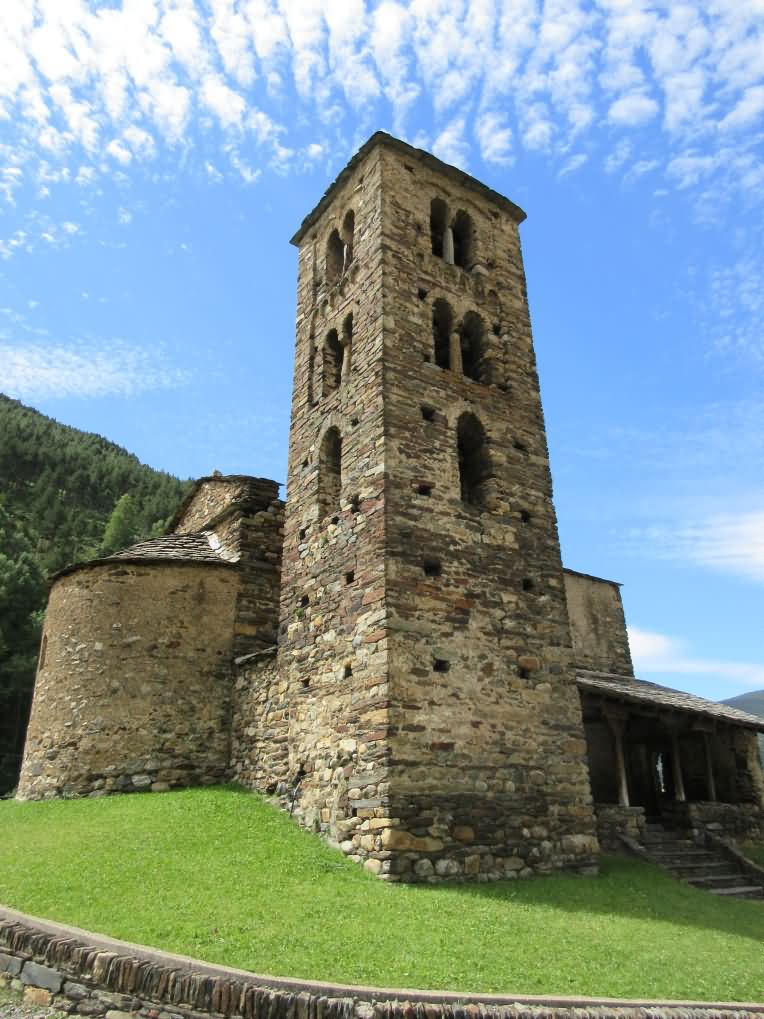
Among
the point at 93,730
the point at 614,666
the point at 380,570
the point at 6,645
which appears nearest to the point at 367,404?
the point at 380,570

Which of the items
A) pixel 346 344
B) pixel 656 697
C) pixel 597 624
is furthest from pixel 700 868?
pixel 346 344

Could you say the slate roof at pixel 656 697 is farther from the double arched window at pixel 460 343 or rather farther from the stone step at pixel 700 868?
the double arched window at pixel 460 343

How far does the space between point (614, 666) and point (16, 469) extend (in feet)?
211

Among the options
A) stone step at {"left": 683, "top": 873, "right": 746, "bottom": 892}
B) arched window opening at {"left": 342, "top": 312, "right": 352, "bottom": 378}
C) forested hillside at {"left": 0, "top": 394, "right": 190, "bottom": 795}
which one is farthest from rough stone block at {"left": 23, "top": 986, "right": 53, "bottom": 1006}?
forested hillside at {"left": 0, "top": 394, "right": 190, "bottom": 795}

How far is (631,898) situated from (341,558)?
6613mm

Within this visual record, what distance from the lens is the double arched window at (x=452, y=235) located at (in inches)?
622

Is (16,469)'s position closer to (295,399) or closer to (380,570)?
(295,399)

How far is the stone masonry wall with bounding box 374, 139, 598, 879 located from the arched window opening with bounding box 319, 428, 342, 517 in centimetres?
210

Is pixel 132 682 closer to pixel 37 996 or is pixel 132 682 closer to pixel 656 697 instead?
pixel 37 996

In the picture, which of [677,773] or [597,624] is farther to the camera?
[597,624]

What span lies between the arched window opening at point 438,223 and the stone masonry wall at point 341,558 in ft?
5.69

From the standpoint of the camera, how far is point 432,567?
11305 mm

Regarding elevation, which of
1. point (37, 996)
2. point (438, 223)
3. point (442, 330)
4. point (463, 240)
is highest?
point (438, 223)

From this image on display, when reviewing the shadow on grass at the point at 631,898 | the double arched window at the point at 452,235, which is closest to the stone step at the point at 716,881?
the shadow on grass at the point at 631,898
